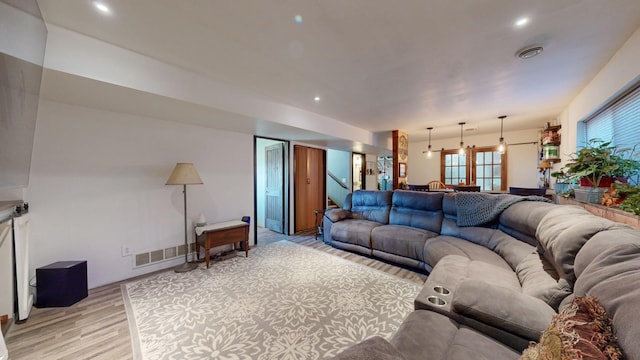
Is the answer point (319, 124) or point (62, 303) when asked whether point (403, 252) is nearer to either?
point (319, 124)

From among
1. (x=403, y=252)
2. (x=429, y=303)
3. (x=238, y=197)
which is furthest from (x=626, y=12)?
(x=238, y=197)

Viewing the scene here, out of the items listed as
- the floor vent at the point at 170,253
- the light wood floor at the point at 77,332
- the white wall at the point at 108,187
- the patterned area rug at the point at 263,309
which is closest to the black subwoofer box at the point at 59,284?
the light wood floor at the point at 77,332

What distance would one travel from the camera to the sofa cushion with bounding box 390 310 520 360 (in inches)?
41.0

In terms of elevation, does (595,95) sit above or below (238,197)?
above

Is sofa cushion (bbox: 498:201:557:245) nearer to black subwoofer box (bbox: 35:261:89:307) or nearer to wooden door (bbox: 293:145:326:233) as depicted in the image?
wooden door (bbox: 293:145:326:233)

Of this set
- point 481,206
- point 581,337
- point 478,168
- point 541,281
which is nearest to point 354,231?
point 481,206

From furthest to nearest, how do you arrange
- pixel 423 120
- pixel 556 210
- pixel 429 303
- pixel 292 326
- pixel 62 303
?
1. pixel 423 120
2. pixel 62 303
3. pixel 292 326
4. pixel 556 210
5. pixel 429 303

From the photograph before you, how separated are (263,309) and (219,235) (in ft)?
4.74

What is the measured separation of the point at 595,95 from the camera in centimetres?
251

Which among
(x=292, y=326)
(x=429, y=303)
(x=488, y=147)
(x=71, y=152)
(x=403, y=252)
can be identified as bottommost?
(x=292, y=326)

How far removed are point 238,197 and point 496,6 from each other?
399cm

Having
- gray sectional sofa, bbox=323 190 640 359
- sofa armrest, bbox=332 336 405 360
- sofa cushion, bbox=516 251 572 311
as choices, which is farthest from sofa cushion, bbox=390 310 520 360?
sofa cushion, bbox=516 251 572 311

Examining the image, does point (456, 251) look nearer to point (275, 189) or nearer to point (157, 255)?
point (275, 189)

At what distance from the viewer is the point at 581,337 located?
2.23 feet
